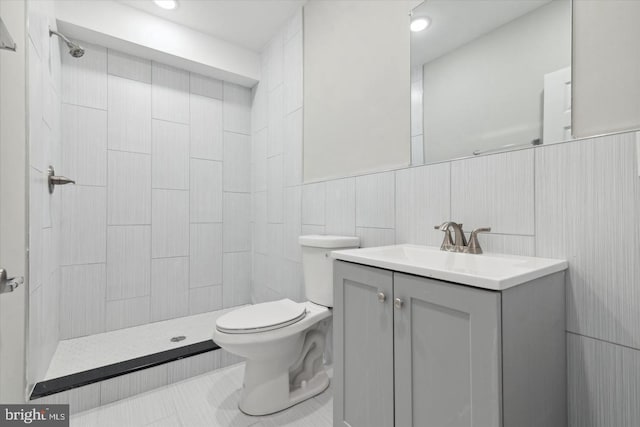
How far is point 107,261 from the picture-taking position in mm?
2195

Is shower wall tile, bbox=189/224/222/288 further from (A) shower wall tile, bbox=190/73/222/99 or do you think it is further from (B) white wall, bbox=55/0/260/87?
(B) white wall, bbox=55/0/260/87

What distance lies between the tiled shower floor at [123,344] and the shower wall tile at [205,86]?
6.32 feet

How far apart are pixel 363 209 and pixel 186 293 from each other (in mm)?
1765

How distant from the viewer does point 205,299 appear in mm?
2598

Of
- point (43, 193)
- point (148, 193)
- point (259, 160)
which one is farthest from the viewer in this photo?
point (259, 160)

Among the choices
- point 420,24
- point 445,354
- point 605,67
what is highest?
point 420,24

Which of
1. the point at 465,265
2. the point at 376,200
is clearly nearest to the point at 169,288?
the point at 376,200

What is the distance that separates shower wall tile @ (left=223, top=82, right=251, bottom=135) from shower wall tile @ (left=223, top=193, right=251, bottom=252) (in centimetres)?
Result: 63

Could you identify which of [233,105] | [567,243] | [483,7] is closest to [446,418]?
[567,243]

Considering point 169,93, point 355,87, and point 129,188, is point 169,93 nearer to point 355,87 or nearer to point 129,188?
point 129,188

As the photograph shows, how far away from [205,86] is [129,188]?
108 cm

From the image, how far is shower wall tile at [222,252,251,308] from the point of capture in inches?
107

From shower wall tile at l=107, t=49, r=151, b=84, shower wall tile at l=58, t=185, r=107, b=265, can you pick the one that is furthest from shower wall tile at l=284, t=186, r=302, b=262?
shower wall tile at l=107, t=49, r=151, b=84

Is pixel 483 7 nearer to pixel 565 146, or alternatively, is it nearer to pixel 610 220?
pixel 565 146
